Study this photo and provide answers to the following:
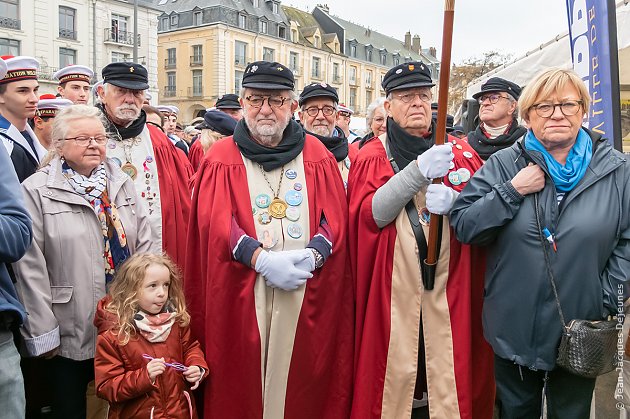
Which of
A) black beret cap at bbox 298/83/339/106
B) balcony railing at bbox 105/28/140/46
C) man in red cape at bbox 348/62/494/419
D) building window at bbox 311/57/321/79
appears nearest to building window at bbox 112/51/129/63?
balcony railing at bbox 105/28/140/46

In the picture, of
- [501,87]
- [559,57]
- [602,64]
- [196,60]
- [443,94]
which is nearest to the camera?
[443,94]

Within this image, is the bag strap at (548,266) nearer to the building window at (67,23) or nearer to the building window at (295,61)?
the building window at (67,23)

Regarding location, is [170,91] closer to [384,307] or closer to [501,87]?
[501,87]

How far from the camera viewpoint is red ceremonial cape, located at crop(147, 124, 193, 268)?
4.02 metres

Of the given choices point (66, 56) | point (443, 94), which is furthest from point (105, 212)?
point (66, 56)

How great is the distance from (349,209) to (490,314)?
0.97m

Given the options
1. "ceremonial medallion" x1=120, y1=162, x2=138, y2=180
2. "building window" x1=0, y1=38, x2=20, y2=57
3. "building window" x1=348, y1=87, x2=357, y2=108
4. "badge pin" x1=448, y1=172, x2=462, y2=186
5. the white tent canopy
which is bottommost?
"badge pin" x1=448, y1=172, x2=462, y2=186

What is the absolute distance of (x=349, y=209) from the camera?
3.17 meters

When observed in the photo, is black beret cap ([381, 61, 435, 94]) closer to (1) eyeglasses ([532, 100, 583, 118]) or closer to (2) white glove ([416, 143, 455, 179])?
(2) white glove ([416, 143, 455, 179])

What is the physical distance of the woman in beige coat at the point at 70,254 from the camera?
2.63 metres

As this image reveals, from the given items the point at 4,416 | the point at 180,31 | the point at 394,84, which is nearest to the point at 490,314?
the point at 394,84

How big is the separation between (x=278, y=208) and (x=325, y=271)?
0.44 meters

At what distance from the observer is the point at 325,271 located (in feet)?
9.91

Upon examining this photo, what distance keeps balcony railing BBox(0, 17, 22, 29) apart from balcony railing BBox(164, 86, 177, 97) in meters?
16.4
